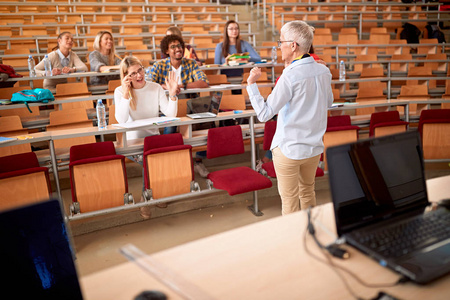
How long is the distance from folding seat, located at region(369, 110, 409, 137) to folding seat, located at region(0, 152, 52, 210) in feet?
8.91

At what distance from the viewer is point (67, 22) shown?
7.74m

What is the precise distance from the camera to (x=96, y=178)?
277 centimetres

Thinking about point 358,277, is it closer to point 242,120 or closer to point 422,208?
point 422,208

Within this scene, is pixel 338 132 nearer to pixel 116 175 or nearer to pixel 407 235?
pixel 116 175

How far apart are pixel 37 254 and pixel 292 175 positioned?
164cm

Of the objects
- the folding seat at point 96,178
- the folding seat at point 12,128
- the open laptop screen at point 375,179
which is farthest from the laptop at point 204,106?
the open laptop screen at point 375,179

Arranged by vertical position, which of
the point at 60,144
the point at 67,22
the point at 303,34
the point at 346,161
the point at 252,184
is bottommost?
the point at 252,184

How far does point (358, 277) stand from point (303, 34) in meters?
1.42

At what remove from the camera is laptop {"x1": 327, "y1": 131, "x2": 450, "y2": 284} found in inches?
42.3

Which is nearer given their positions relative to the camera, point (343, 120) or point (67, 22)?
point (343, 120)

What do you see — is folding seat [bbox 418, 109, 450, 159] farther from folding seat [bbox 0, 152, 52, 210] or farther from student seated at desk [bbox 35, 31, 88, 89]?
student seated at desk [bbox 35, 31, 88, 89]

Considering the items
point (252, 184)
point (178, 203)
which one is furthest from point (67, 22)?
point (252, 184)

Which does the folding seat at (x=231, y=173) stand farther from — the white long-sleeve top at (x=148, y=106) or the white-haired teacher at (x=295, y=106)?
the white-haired teacher at (x=295, y=106)

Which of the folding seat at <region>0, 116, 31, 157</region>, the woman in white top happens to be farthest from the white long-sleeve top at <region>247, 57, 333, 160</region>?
the folding seat at <region>0, 116, 31, 157</region>
